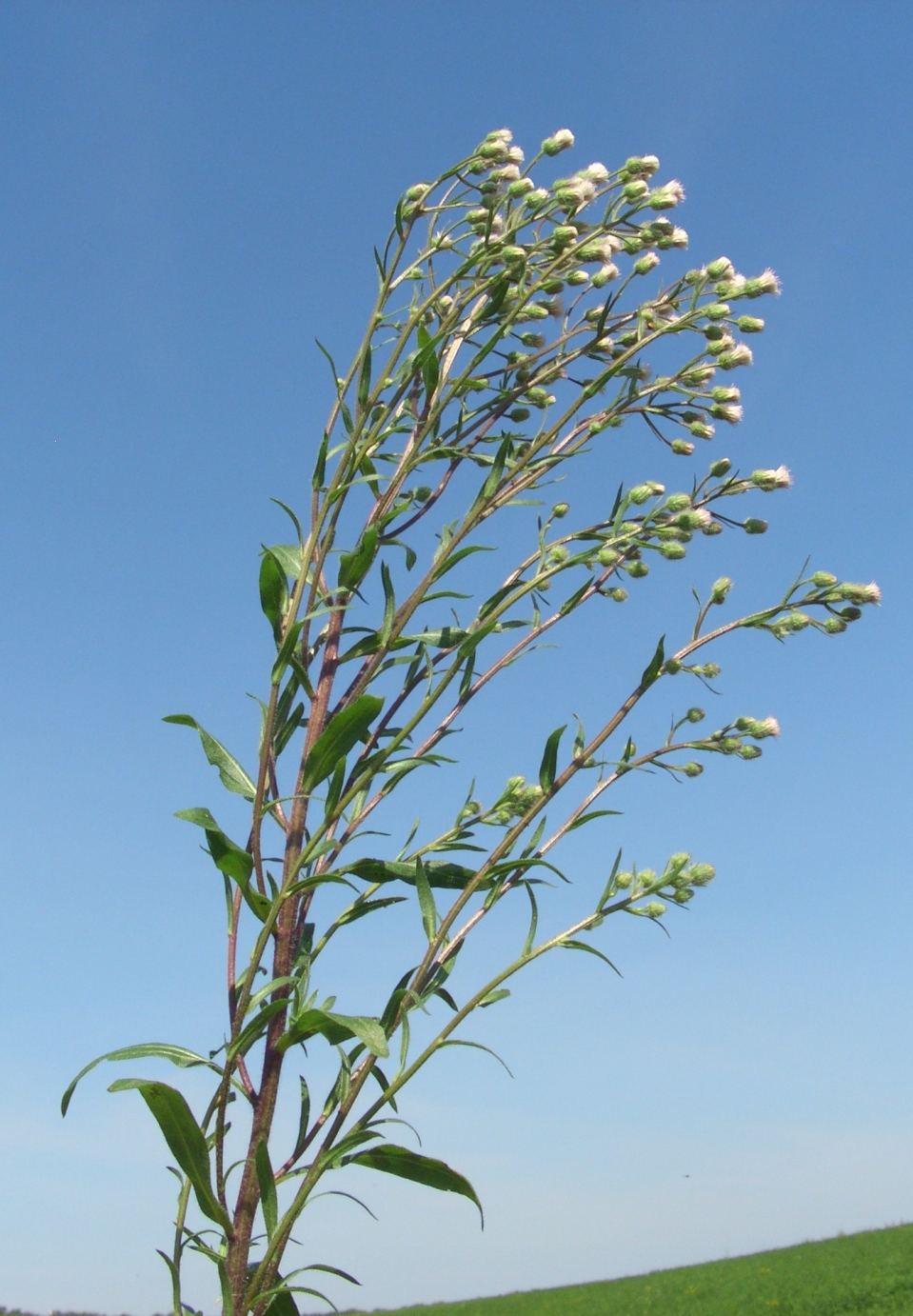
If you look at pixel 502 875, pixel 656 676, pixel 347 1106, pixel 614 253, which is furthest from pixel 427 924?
pixel 614 253

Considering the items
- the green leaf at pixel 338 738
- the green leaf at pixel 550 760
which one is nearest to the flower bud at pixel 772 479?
the green leaf at pixel 550 760

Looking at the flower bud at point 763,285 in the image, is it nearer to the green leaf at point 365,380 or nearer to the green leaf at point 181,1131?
the green leaf at point 365,380

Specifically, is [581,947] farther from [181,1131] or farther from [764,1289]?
[764,1289]

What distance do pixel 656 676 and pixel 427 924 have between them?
0.56 meters

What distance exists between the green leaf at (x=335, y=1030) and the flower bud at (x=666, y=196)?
161 cm

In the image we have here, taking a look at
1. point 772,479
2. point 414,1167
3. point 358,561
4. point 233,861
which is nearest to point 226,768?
point 233,861

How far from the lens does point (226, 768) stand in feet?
5.74

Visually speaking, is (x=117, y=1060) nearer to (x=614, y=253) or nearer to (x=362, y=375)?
(x=362, y=375)

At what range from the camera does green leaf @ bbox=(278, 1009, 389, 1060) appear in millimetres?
1396

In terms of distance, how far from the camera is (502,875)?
163 cm

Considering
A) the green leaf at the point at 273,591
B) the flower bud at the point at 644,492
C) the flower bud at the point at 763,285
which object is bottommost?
the green leaf at the point at 273,591

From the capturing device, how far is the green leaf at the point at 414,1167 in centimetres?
152

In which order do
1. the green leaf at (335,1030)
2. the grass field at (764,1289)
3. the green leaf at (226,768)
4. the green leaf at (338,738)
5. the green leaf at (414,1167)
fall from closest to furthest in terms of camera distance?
Result: the green leaf at (335,1030) < the green leaf at (414,1167) < the green leaf at (338,738) < the green leaf at (226,768) < the grass field at (764,1289)

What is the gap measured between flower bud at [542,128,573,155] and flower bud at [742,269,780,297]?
19.4 inches
